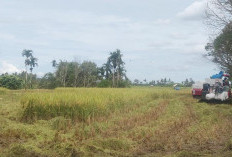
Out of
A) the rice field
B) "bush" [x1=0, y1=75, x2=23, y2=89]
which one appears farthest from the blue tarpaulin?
"bush" [x1=0, y1=75, x2=23, y2=89]

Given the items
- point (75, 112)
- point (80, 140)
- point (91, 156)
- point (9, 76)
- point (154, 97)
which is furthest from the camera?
point (9, 76)

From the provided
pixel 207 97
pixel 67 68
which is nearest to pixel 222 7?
pixel 207 97

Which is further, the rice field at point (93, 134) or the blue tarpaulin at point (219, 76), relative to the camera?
the blue tarpaulin at point (219, 76)

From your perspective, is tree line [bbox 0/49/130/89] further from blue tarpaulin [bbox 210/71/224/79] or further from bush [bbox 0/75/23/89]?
blue tarpaulin [bbox 210/71/224/79]

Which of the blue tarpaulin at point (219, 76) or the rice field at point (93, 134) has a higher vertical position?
the blue tarpaulin at point (219, 76)

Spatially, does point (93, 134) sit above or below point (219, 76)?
below

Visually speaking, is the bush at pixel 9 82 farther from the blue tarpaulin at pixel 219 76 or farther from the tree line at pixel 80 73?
the blue tarpaulin at pixel 219 76

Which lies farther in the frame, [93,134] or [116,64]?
[116,64]

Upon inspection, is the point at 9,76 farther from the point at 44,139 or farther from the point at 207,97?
the point at 44,139

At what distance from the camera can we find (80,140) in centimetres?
636

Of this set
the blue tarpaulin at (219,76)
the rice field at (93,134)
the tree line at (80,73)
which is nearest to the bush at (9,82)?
the tree line at (80,73)

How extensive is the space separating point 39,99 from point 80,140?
388 cm

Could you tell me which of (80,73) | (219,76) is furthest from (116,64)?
(219,76)

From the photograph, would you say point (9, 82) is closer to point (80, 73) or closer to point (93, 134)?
point (80, 73)
